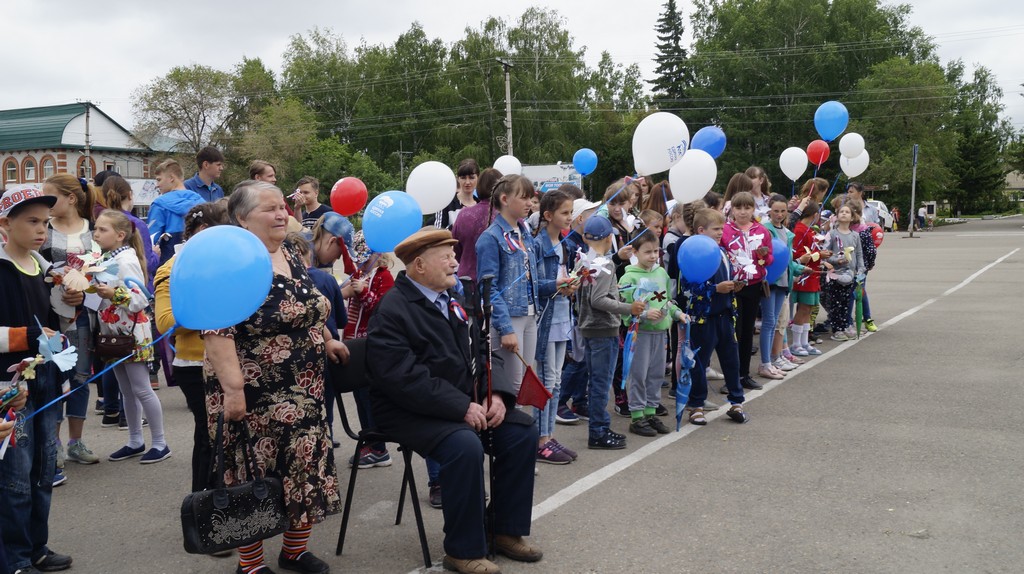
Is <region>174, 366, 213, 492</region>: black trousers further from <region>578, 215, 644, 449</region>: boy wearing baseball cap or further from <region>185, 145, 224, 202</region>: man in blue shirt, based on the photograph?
<region>185, 145, 224, 202</region>: man in blue shirt

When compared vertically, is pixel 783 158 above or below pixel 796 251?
above

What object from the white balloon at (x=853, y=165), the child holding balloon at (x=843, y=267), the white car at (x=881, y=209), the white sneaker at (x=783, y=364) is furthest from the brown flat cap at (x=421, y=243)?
the white car at (x=881, y=209)

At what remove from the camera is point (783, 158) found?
11.4 m

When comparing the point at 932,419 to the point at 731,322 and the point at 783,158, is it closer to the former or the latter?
the point at 731,322

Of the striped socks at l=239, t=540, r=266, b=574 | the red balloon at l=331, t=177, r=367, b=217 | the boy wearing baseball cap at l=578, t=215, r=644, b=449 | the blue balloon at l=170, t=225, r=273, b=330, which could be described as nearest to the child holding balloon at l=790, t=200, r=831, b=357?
the boy wearing baseball cap at l=578, t=215, r=644, b=449

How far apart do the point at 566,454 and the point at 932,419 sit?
3.33m

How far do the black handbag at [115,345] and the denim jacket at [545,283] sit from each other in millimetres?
2948

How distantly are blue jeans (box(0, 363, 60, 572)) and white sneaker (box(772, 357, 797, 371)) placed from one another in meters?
7.09

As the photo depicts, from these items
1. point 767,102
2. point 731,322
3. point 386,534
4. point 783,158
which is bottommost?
point 386,534

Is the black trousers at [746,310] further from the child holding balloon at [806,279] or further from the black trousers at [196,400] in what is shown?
the black trousers at [196,400]

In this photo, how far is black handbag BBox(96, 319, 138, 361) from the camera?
5574mm

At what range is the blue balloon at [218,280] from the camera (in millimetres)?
3275

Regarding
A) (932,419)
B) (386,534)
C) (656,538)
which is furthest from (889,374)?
(386,534)

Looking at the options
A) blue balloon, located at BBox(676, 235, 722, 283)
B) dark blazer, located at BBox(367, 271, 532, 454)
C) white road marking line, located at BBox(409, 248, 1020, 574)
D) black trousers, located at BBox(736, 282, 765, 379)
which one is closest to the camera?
dark blazer, located at BBox(367, 271, 532, 454)
